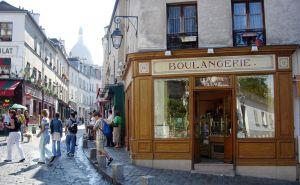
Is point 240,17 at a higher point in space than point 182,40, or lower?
higher

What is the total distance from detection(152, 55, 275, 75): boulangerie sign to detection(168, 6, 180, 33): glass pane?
120cm

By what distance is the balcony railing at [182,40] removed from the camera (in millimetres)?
13117

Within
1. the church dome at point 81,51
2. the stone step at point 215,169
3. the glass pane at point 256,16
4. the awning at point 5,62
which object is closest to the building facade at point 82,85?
the church dome at point 81,51

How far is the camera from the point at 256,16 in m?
13.0

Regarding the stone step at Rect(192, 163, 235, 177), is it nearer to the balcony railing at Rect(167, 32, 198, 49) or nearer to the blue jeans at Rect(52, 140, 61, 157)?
the balcony railing at Rect(167, 32, 198, 49)

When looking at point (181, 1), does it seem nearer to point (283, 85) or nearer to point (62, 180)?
point (283, 85)

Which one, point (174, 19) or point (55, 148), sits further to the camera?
point (55, 148)

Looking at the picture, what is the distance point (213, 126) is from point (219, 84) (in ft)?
5.35

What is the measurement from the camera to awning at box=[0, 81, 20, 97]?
1144 inches

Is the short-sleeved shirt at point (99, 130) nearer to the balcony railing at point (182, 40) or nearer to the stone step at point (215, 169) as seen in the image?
the stone step at point (215, 169)

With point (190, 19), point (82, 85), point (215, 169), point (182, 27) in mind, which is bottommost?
point (215, 169)

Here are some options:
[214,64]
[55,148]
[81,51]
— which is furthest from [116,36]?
[81,51]

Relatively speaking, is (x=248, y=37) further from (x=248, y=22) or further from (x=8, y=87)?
(x=8, y=87)

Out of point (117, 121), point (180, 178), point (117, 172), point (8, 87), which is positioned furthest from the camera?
point (8, 87)
